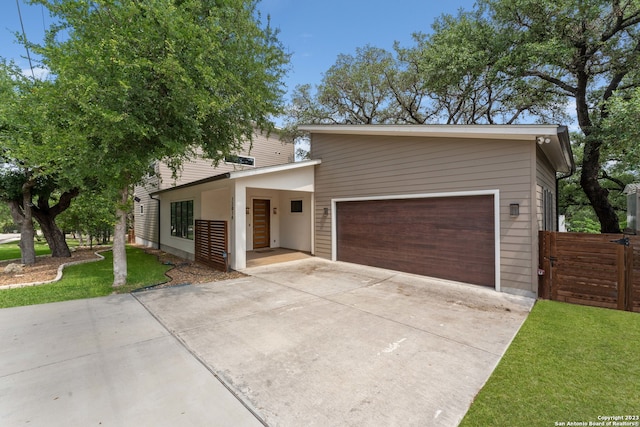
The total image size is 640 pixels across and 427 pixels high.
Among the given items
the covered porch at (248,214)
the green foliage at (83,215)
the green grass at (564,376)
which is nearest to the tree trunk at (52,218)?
the green foliage at (83,215)

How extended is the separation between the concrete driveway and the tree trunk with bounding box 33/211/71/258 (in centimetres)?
811

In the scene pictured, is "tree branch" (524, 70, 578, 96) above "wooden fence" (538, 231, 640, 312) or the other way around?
above

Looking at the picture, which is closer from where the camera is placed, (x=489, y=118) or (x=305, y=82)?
(x=489, y=118)

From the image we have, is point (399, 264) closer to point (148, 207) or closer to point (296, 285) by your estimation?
point (296, 285)

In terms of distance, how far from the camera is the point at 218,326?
404cm

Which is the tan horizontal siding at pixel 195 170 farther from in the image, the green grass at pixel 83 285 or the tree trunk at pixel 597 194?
the tree trunk at pixel 597 194

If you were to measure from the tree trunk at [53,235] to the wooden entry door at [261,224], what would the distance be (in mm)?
7279

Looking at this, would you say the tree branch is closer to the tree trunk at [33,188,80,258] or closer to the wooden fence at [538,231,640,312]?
the wooden fence at [538,231,640,312]

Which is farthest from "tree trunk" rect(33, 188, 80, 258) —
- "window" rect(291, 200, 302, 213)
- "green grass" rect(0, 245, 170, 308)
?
"window" rect(291, 200, 302, 213)

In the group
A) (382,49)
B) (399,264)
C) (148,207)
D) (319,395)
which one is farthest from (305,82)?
(319,395)

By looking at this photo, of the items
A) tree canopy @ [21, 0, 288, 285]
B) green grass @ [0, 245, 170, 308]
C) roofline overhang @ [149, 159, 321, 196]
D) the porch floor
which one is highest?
tree canopy @ [21, 0, 288, 285]

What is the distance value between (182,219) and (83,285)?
16.7 ft

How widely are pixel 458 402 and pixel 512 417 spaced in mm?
386

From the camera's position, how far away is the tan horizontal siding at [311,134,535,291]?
543 centimetres
